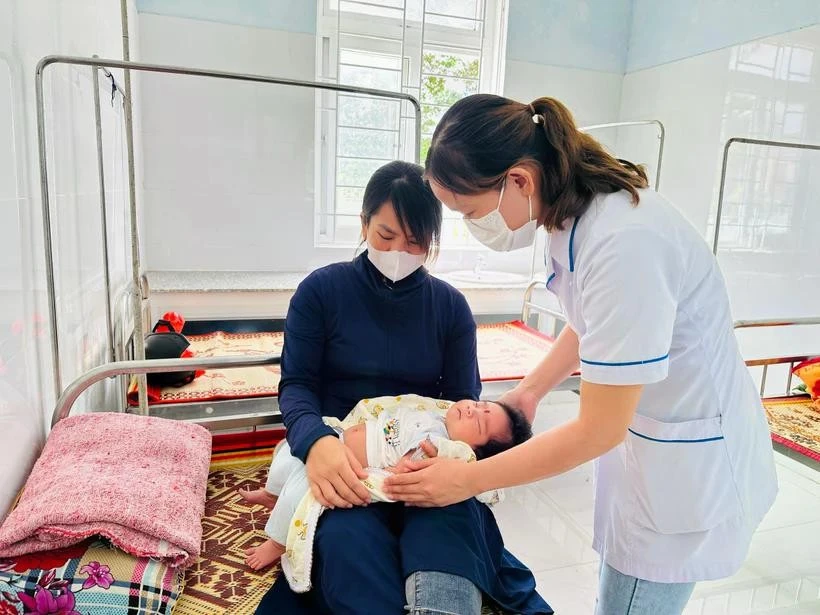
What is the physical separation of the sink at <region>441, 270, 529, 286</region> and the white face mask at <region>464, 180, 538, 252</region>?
2744mm

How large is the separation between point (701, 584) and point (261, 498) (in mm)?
1618

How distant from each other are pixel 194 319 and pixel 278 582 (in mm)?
2304

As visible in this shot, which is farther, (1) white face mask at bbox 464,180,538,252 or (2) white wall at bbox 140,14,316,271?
(2) white wall at bbox 140,14,316,271

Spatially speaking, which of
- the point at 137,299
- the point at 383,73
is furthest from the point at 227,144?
the point at 137,299

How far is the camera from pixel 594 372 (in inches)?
35.3

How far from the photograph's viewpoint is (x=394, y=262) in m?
1.45

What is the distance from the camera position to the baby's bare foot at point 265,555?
128cm

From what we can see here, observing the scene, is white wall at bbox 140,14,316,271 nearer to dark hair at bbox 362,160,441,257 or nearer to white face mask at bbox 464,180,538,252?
dark hair at bbox 362,160,441,257

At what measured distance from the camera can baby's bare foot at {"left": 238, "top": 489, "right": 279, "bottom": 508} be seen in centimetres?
149

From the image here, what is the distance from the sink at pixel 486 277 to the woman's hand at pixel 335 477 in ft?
8.91

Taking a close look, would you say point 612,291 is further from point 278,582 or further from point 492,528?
point 278,582

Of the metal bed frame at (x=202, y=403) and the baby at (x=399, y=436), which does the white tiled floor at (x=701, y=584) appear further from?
the baby at (x=399, y=436)

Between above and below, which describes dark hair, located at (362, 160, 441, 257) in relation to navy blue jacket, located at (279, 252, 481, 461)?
above

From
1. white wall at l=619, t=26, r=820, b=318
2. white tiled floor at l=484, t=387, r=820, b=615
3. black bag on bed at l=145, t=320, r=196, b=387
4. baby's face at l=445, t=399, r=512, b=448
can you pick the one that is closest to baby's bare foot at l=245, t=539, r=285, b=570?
baby's face at l=445, t=399, r=512, b=448
